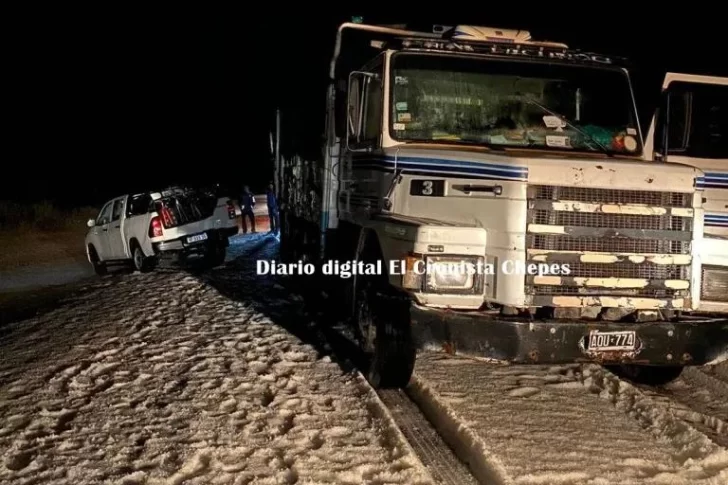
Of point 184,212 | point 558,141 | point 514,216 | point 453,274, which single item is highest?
point 558,141

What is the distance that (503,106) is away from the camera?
6.49 meters

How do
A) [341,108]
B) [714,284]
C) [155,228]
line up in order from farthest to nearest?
[155,228], [341,108], [714,284]

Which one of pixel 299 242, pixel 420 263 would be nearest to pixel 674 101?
pixel 420 263

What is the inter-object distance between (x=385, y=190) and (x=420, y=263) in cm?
135

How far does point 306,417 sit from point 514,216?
7.09 feet

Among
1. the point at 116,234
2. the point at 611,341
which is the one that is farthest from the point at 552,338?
the point at 116,234

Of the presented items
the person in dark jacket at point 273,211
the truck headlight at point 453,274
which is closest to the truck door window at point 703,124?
the truck headlight at point 453,274

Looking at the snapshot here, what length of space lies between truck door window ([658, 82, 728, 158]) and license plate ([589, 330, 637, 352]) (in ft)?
9.57

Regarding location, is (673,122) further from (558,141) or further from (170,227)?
(170,227)

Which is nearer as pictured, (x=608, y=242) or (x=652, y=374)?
(x=608, y=242)

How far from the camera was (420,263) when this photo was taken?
5152 mm

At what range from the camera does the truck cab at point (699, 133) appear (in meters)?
7.30

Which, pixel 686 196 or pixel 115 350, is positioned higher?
pixel 686 196

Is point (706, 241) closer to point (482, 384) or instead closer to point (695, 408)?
point (695, 408)
